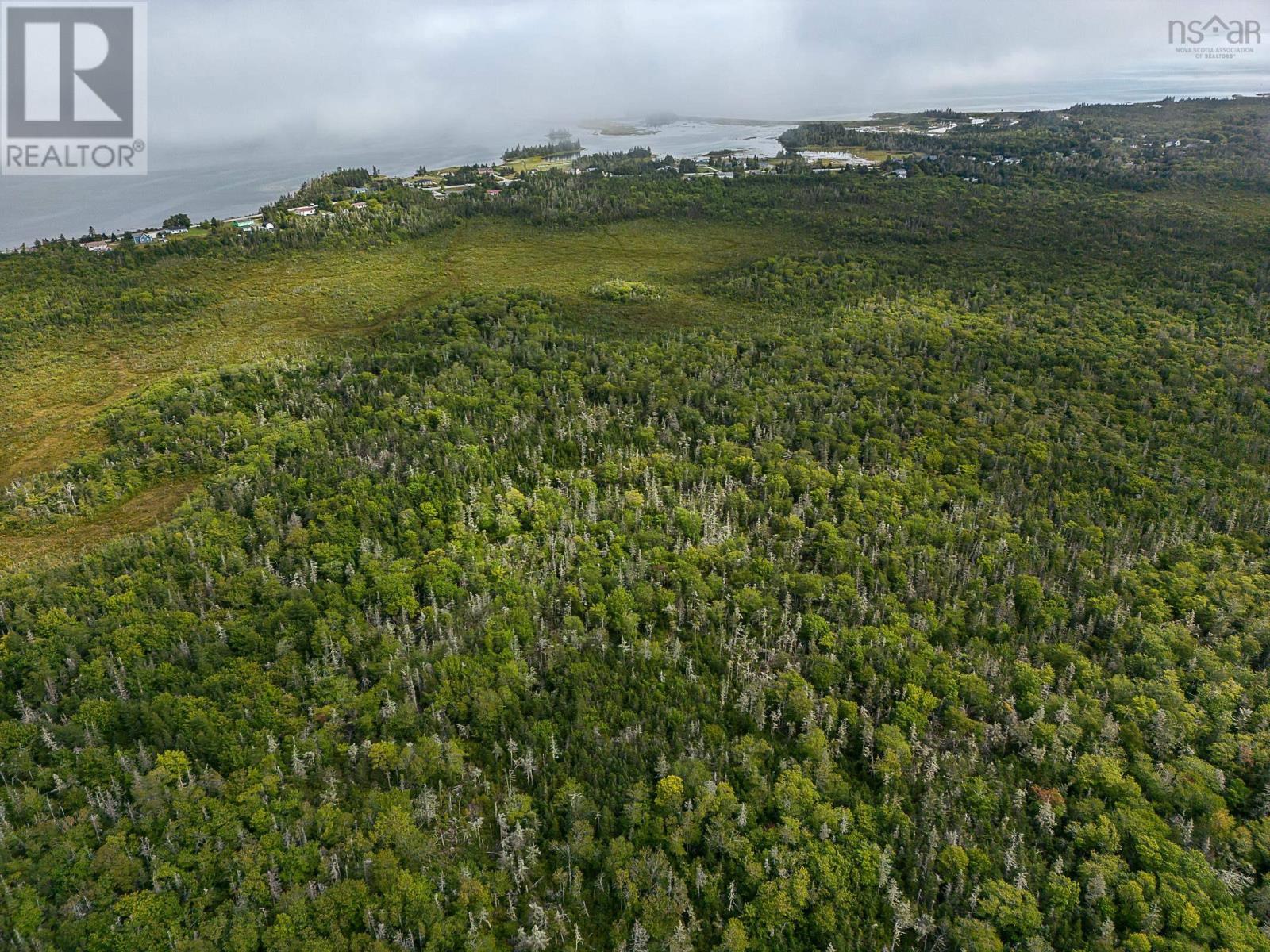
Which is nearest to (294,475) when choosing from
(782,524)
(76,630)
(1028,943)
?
(76,630)

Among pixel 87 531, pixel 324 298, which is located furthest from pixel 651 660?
pixel 324 298

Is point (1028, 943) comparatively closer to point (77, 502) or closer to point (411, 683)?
point (411, 683)

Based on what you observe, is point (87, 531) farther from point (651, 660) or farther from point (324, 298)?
point (324, 298)

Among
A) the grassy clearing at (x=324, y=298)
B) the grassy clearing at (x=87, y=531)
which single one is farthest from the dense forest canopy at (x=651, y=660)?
the grassy clearing at (x=324, y=298)

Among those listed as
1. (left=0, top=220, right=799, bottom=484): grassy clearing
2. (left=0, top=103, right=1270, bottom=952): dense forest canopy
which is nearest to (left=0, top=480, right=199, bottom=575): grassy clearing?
(left=0, top=103, right=1270, bottom=952): dense forest canopy

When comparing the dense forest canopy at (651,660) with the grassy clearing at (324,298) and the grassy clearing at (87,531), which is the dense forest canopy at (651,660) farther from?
the grassy clearing at (324,298)

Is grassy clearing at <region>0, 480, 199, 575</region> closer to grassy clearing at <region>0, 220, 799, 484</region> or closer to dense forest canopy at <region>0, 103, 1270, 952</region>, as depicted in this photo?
dense forest canopy at <region>0, 103, 1270, 952</region>
